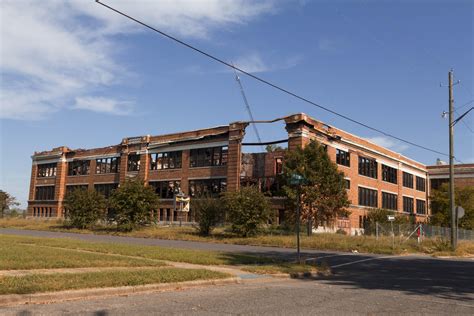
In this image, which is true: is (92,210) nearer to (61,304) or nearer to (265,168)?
(265,168)

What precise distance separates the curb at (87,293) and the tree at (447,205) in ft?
160

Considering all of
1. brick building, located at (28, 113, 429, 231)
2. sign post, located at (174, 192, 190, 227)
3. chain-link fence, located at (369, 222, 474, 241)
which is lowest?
chain-link fence, located at (369, 222, 474, 241)

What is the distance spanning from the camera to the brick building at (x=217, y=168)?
156ft

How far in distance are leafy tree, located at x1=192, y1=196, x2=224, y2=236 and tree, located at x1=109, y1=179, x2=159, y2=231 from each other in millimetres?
6103

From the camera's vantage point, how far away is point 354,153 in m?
52.1

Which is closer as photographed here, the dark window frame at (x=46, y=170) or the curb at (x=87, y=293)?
the curb at (x=87, y=293)

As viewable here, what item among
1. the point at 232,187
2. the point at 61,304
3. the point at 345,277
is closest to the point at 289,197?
the point at 232,187

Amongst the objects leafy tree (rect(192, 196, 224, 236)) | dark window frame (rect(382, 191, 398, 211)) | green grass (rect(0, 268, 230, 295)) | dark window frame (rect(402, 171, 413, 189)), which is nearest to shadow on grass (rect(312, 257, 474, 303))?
green grass (rect(0, 268, 230, 295))

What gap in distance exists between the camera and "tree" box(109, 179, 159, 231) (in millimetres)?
42688

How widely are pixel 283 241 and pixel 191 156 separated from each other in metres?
22.1

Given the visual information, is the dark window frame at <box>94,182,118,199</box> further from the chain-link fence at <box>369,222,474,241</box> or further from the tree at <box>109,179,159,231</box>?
the chain-link fence at <box>369,222,474,241</box>

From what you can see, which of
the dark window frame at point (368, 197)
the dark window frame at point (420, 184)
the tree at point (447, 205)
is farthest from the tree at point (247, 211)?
the dark window frame at point (420, 184)

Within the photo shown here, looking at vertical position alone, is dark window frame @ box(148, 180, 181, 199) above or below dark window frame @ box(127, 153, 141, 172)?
below

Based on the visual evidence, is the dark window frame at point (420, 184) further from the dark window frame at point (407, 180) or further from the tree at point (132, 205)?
the tree at point (132, 205)
